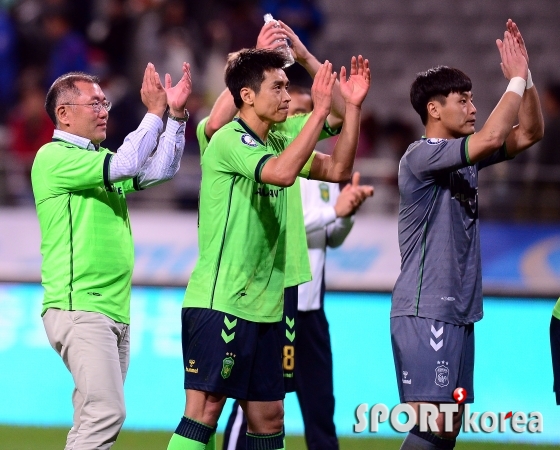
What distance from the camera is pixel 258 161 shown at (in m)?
4.39

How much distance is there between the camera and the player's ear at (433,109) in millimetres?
4832

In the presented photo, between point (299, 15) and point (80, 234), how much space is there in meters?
8.88

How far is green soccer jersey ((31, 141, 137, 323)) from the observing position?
15.4 feet

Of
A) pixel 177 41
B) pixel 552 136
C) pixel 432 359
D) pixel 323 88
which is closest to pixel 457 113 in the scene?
pixel 323 88

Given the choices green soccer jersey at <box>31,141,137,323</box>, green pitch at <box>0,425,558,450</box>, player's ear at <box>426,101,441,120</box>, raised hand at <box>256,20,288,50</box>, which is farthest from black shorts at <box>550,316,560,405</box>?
green soccer jersey at <box>31,141,137,323</box>

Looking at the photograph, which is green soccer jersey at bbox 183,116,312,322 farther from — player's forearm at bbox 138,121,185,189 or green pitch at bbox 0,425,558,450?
green pitch at bbox 0,425,558,450

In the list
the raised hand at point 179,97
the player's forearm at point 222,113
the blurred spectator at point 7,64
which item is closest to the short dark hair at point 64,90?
the raised hand at point 179,97

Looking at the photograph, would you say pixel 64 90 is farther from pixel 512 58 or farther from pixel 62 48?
pixel 62 48

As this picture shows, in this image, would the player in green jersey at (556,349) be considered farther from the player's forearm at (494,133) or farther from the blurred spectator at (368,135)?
the blurred spectator at (368,135)

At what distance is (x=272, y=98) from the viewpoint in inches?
183

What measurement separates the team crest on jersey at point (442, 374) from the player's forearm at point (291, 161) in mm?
1117

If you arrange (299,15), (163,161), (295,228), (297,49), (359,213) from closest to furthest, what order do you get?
(163,161) → (297,49) → (295,228) → (359,213) → (299,15)

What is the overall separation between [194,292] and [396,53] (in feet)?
33.3

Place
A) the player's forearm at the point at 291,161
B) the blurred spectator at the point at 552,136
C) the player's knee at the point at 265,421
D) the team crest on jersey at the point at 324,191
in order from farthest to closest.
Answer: the blurred spectator at the point at 552,136
the team crest on jersey at the point at 324,191
the player's knee at the point at 265,421
the player's forearm at the point at 291,161
